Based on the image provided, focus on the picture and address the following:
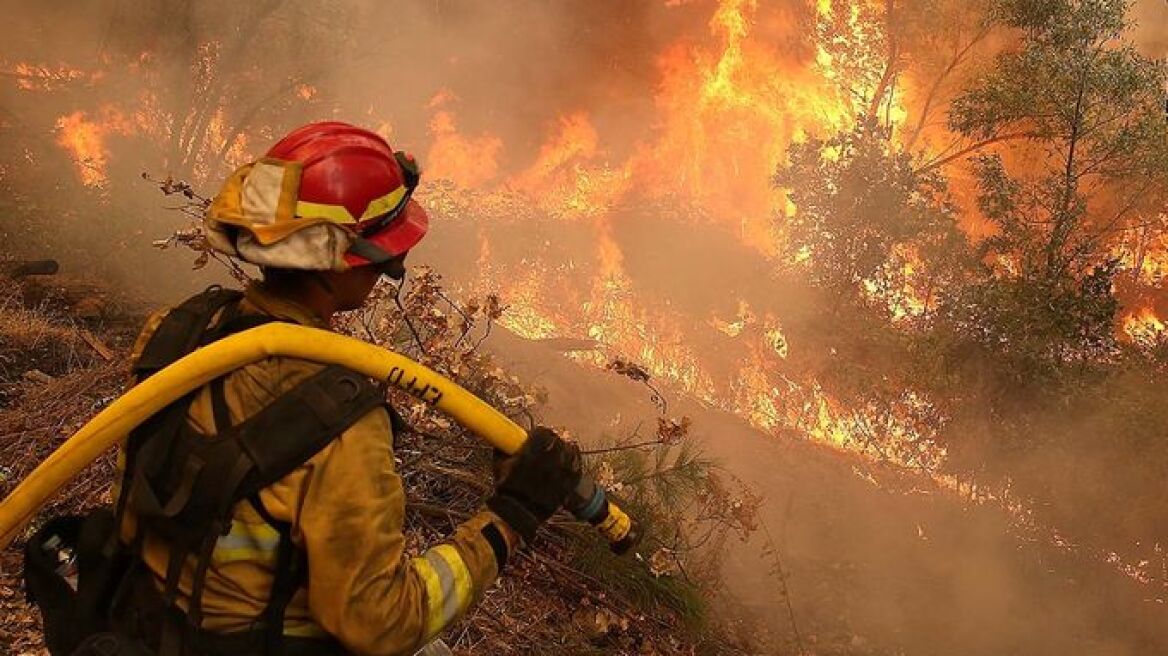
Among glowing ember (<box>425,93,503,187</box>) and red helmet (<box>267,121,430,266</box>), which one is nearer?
red helmet (<box>267,121,430,266</box>)

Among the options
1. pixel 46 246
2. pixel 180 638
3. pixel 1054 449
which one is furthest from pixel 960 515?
pixel 46 246

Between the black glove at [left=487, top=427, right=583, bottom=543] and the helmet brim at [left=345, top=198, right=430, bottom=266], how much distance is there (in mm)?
554

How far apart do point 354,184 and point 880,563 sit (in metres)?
8.55

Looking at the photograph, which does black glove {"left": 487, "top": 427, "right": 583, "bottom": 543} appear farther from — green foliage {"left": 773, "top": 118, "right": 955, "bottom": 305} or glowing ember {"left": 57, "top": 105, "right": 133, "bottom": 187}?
green foliage {"left": 773, "top": 118, "right": 955, "bottom": 305}

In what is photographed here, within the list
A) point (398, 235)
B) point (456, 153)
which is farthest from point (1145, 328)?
point (398, 235)

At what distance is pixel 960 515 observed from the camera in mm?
9922

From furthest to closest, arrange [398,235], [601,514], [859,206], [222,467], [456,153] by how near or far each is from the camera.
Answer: [456,153] → [859,206] → [601,514] → [398,235] → [222,467]

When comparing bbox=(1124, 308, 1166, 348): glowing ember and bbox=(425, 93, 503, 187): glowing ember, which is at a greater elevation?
bbox=(1124, 308, 1166, 348): glowing ember

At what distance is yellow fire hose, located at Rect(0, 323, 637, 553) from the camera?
156 cm

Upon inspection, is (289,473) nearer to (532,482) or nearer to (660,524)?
(532,482)

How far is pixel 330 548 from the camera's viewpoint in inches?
59.5

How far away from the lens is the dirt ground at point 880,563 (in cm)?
757

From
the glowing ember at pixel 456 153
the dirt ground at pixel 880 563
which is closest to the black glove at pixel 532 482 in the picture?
the dirt ground at pixel 880 563

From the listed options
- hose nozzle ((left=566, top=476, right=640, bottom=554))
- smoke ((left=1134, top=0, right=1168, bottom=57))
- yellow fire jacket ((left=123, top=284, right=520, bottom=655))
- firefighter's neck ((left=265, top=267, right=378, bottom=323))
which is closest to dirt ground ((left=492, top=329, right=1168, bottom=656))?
hose nozzle ((left=566, top=476, right=640, bottom=554))
